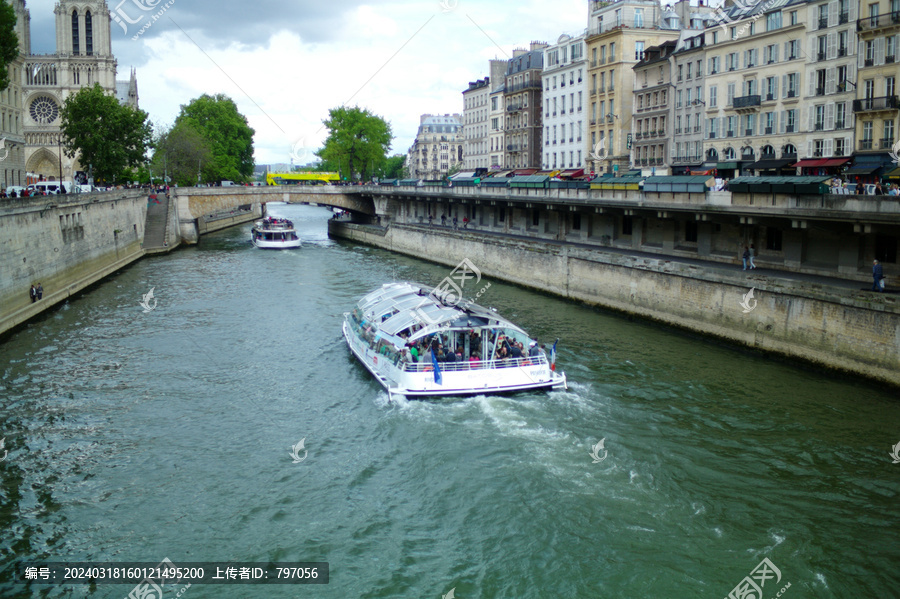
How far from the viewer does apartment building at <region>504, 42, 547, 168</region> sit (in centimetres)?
8450

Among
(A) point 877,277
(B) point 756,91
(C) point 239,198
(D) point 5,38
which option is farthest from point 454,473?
(C) point 239,198

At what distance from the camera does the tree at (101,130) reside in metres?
67.6

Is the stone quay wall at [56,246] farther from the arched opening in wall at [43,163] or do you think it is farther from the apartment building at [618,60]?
the arched opening in wall at [43,163]

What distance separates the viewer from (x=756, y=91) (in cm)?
4803

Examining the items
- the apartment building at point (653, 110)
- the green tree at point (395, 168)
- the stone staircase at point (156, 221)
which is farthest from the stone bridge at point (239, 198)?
the green tree at point (395, 168)

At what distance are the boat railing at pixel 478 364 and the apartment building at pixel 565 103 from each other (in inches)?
2001

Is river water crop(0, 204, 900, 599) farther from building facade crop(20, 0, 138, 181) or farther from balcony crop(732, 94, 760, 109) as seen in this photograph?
building facade crop(20, 0, 138, 181)

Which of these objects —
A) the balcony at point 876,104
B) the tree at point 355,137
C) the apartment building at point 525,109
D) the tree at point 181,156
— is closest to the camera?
the balcony at point 876,104

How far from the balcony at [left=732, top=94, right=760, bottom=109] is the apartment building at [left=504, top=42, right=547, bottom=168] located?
35348 millimetres

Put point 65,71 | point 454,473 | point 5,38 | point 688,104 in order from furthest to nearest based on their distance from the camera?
point 65,71 < point 688,104 < point 5,38 < point 454,473

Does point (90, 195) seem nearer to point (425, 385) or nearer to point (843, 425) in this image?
point (425, 385)

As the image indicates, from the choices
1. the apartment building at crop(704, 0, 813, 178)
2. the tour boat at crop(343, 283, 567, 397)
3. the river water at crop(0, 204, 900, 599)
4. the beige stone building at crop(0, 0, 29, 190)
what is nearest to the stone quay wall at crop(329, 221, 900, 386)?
the river water at crop(0, 204, 900, 599)

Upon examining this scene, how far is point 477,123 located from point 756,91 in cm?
6123

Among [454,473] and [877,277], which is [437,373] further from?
[877,277]
